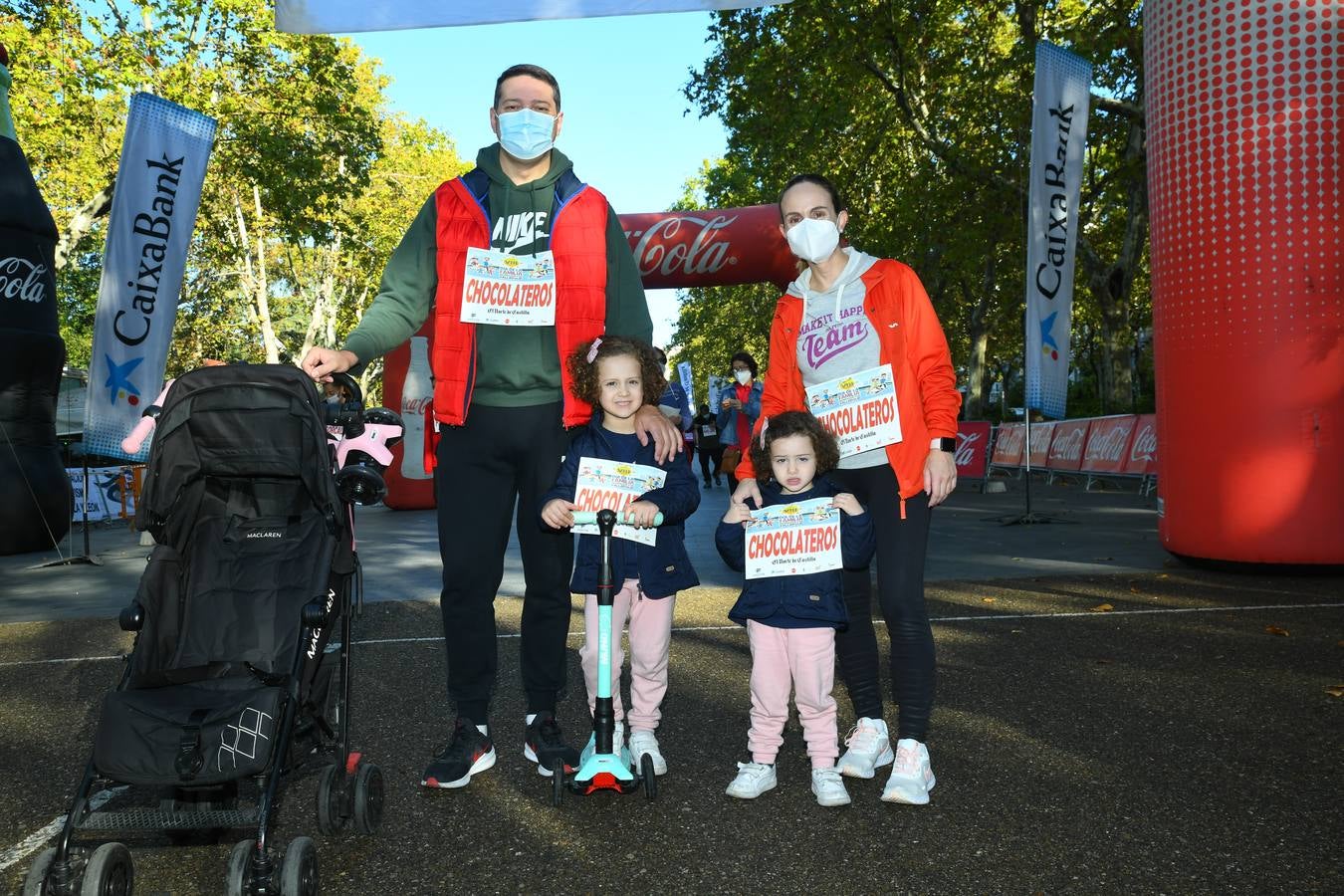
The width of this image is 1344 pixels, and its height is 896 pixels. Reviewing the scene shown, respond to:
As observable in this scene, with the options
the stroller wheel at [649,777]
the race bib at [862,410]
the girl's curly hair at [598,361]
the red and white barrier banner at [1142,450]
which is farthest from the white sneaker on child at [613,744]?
the red and white barrier banner at [1142,450]

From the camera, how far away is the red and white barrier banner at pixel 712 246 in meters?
16.8

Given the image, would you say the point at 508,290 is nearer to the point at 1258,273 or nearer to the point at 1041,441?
the point at 1258,273

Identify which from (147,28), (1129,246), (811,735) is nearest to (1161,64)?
(811,735)

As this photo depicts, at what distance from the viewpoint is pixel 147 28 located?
2250 centimetres

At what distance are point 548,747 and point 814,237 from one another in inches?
78.1

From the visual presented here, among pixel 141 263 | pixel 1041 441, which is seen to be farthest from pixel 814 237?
pixel 1041 441

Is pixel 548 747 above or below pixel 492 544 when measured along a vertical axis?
below

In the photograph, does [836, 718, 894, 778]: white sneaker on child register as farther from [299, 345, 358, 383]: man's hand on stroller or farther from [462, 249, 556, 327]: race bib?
[299, 345, 358, 383]: man's hand on stroller

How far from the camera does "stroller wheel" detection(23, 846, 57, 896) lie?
282 centimetres

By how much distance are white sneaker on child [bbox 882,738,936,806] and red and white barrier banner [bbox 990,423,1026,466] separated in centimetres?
1818

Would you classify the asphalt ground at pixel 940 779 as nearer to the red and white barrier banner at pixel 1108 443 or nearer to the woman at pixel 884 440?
the woman at pixel 884 440

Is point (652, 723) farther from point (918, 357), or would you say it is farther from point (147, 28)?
point (147, 28)

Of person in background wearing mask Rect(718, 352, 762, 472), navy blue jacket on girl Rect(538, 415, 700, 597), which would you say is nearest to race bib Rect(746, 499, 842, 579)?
navy blue jacket on girl Rect(538, 415, 700, 597)

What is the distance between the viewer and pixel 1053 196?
477 inches
